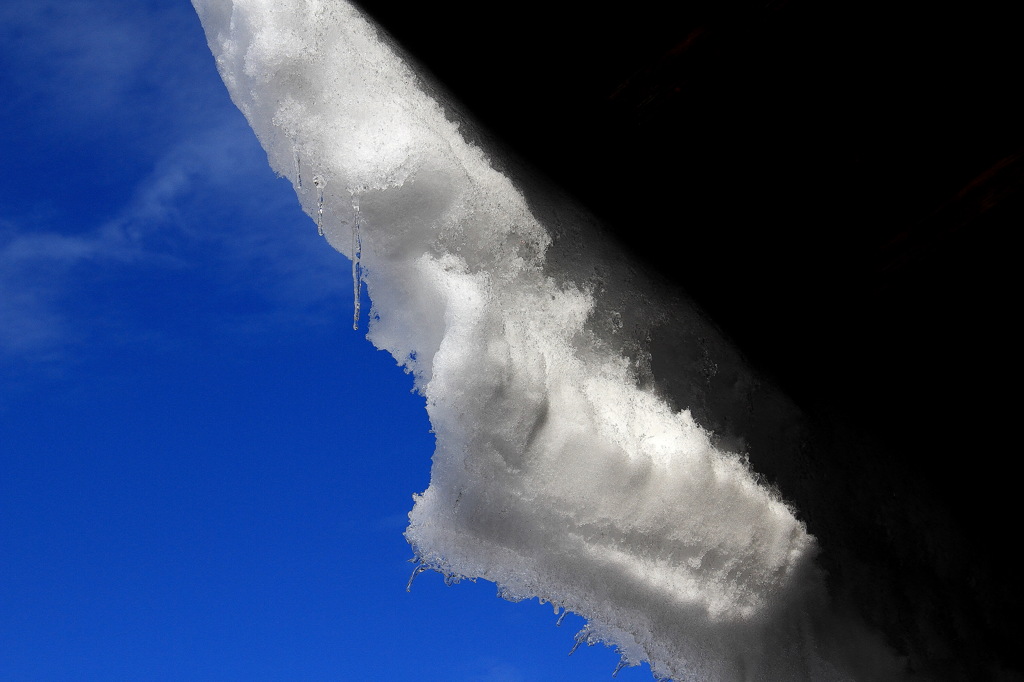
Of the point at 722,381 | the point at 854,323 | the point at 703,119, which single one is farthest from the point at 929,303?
the point at 703,119

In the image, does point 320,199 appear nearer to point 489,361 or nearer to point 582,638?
point 489,361

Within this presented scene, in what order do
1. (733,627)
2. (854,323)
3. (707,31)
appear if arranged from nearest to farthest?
(707,31) < (733,627) < (854,323)

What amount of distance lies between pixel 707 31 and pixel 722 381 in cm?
41

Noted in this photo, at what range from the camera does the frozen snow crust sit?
2.52 ft

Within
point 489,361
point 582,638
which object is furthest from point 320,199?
point 582,638

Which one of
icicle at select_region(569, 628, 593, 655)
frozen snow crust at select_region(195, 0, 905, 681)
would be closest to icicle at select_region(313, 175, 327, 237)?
frozen snow crust at select_region(195, 0, 905, 681)

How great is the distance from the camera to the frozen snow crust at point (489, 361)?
Answer: 2.52ft

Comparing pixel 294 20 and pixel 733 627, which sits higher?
pixel 294 20

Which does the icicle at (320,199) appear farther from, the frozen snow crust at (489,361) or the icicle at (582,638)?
the icicle at (582,638)

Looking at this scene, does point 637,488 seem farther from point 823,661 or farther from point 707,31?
point 707,31

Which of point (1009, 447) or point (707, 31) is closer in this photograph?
point (707, 31)

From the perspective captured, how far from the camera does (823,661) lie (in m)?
0.96

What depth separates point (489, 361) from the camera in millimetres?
757

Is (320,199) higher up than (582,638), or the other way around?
(320,199)
